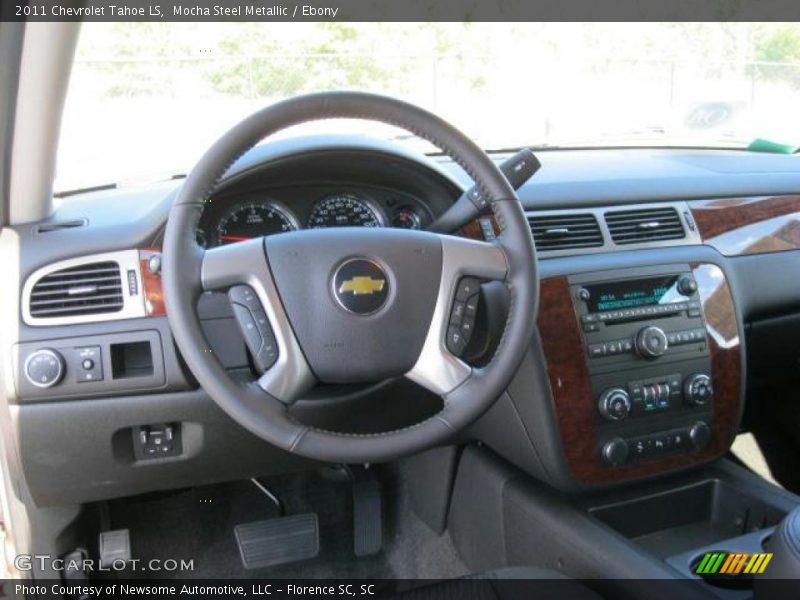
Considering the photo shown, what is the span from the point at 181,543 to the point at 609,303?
4.88ft

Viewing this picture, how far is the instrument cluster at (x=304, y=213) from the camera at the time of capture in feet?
6.11

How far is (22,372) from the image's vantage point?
5.90 ft

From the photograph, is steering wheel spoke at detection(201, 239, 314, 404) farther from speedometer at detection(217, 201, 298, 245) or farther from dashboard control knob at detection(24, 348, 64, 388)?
dashboard control knob at detection(24, 348, 64, 388)

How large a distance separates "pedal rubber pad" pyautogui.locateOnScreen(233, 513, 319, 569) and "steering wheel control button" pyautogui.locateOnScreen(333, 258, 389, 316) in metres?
1.19

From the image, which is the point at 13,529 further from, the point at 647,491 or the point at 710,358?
the point at 710,358

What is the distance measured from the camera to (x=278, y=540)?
2.46 metres

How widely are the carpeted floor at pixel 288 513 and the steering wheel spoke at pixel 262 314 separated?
112 cm

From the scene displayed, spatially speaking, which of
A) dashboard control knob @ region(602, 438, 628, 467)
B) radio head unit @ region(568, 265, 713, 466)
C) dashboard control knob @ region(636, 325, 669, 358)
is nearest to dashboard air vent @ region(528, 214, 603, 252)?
radio head unit @ region(568, 265, 713, 466)

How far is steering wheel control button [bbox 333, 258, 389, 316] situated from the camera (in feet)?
4.99

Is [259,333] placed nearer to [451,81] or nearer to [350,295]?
[350,295]

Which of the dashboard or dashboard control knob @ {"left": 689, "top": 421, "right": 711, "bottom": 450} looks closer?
the dashboard

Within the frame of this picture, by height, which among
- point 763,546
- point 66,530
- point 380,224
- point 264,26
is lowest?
point 66,530
